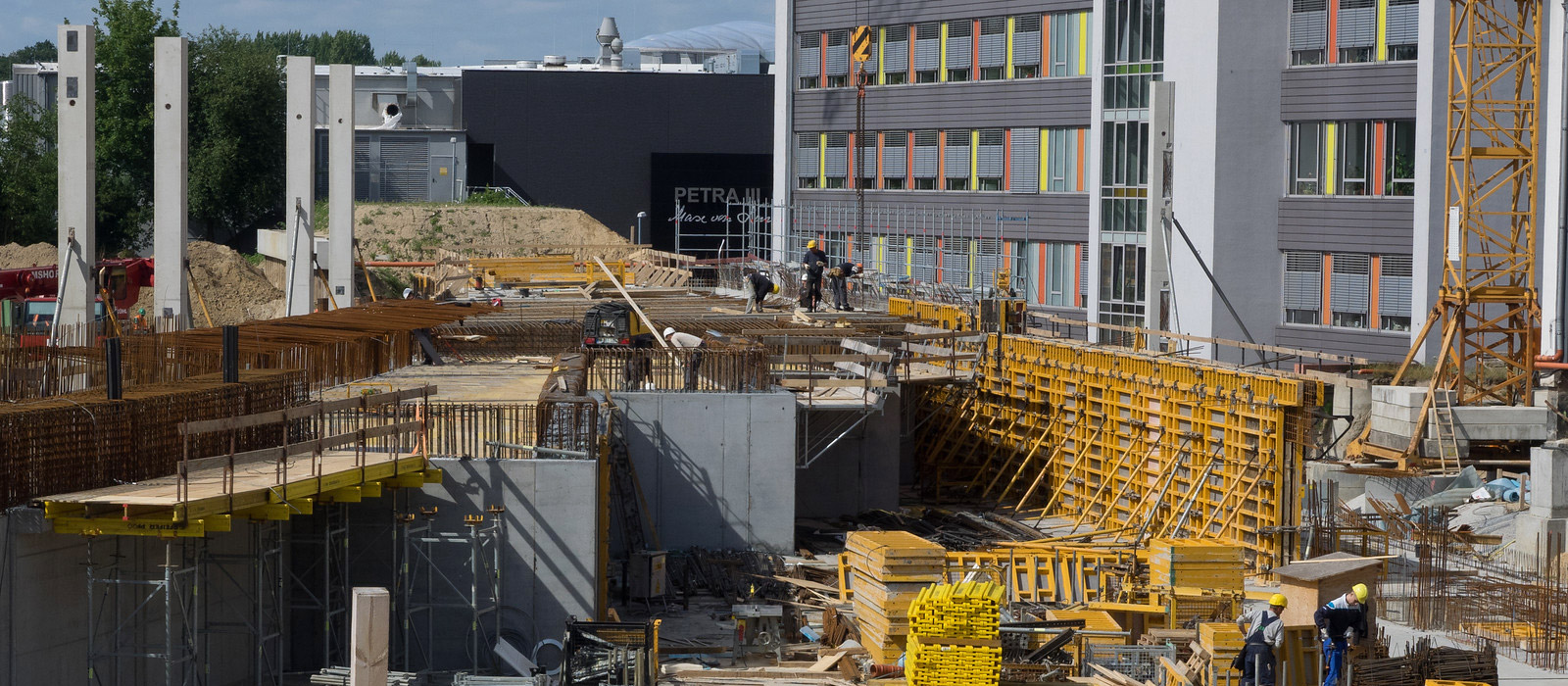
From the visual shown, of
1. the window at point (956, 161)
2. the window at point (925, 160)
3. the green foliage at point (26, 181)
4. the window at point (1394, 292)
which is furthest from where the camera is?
the green foliage at point (26, 181)

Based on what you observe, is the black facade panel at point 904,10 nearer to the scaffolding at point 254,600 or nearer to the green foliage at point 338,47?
the scaffolding at point 254,600

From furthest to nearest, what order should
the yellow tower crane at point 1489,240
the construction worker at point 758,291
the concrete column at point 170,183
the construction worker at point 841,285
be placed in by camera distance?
the construction worker at point 758,291 → the construction worker at point 841,285 → the yellow tower crane at point 1489,240 → the concrete column at point 170,183

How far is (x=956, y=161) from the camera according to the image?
2163 inches

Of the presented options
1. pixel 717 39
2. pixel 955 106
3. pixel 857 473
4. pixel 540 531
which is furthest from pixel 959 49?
pixel 717 39

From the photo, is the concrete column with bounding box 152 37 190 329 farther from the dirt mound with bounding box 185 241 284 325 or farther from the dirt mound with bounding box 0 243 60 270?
the dirt mound with bounding box 0 243 60 270

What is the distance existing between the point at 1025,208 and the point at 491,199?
32.1 m

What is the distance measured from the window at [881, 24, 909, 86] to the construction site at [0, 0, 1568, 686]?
1287 centimetres

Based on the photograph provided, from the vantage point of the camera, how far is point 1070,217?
51.4m

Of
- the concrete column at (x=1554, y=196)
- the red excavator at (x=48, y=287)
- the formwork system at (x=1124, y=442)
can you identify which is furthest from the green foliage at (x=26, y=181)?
the concrete column at (x=1554, y=196)

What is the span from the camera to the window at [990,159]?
5350 cm

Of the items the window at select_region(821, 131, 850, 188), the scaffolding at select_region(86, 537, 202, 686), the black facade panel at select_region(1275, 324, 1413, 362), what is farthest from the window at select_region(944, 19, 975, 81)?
the scaffolding at select_region(86, 537, 202, 686)

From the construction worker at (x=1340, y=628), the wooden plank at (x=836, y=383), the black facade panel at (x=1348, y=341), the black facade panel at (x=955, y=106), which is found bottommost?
the construction worker at (x=1340, y=628)

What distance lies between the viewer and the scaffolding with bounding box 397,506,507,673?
21.9 meters

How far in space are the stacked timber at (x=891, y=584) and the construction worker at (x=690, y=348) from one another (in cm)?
614
